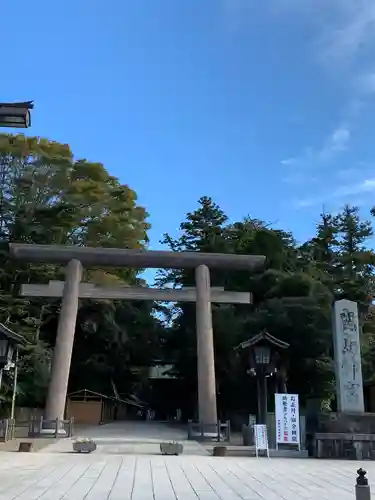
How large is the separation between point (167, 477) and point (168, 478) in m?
0.13

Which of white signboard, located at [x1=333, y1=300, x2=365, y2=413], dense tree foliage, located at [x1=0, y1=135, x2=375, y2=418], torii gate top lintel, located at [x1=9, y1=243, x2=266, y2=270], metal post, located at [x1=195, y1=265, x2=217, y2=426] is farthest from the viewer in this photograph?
dense tree foliage, located at [x1=0, y1=135, x2=375, y2=418]

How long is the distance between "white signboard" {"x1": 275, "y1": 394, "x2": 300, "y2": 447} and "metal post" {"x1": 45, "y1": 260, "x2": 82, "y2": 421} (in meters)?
8.71

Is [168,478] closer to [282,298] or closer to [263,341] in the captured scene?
[263,341]

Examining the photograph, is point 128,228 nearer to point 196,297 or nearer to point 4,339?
point 196,297

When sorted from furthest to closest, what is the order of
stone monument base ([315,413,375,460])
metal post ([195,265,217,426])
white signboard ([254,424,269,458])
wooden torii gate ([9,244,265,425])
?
1. wooden torii gate ([9,244,265,425])
2. metal post ([195,265,217,426])
3. white signboard ([254,424,269,458])
4. stone monument base ([315,413,375,460])

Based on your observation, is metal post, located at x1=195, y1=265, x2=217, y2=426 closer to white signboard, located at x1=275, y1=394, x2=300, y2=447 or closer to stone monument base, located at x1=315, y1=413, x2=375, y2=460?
white signboard, located at x1=275, y1=394, x2=300, y2=447

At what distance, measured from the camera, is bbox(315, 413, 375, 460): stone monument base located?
14.5 meters

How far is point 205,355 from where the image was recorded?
840 inches

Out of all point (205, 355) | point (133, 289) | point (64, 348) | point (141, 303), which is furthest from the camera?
point (141, 303)

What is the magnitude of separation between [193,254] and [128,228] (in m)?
11.0

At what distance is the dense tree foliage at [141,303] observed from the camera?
28.1 metres

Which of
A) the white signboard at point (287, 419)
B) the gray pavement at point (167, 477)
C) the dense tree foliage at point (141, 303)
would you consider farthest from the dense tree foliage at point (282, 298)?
the gray pavement at point (167, 477)

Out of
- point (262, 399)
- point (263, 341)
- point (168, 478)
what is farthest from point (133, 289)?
point (168, 478)

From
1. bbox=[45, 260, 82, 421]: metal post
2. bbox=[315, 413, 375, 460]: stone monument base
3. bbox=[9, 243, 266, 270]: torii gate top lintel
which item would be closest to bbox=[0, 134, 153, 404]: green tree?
bbox=[9, 243, 266, 270]: torii gate top lintel
